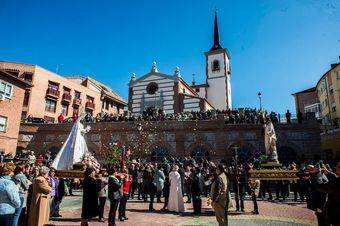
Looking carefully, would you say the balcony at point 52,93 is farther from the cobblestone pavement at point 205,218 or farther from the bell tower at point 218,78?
the cobblestone pavement at point 205,218

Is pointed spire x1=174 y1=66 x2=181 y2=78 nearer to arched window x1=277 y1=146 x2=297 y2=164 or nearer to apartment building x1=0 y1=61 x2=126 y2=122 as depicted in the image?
apartment building x1=0 y1=61 x2=126 y2=122

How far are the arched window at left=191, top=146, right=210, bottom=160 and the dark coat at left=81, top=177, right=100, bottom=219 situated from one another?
22.8m

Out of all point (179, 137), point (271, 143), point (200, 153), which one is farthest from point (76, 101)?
point (271, 143)

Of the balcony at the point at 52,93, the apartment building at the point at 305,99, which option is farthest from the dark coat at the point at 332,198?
the apartment building at the point at 305,99

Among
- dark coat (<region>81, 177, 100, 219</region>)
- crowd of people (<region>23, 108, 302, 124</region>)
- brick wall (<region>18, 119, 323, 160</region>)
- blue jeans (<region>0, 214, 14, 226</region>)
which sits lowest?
blue jeans (<region>0, 214, 14, 226</region>)

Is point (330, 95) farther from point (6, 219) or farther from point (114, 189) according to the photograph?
point (6, 219)

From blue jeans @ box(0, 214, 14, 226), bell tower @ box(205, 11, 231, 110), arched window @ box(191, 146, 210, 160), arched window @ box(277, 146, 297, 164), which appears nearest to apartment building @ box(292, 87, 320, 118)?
bell tower @ box(205, 11, 231, 110)

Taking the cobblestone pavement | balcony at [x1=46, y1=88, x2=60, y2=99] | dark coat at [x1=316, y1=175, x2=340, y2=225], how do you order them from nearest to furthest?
dark coat at [x1=316, y1=175, x2=340, y2=225], the cobblestone pavement, balcony at [x1=46, y1=88, x2=60, y2=99]

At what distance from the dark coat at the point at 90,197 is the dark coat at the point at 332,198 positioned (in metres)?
6.26

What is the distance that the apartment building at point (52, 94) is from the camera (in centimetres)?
3944

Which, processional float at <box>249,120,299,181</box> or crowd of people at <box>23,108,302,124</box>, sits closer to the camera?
processional float at <box>249,120,299,181</box>

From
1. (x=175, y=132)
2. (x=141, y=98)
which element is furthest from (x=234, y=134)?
(x=141, y=98)

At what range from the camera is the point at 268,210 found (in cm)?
1294

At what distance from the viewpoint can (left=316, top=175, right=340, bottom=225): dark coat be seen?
4.68 meters
